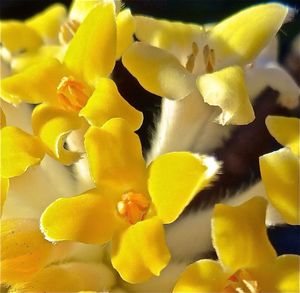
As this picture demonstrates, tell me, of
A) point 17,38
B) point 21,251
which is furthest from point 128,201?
point 17,38

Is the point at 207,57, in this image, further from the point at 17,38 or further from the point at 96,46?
the point at 17,38

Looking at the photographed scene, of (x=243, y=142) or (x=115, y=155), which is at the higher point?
(x=115, y=155)

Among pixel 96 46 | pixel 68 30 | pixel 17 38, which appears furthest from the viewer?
pixel 17 38

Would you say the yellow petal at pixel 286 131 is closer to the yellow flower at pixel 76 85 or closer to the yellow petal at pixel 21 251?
the yellow flower at pixel 76 85

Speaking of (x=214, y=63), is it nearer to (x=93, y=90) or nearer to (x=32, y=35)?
(x=93, y=90)

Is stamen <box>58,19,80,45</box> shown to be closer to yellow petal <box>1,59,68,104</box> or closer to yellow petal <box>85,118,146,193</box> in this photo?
yellow petal <box>1,59,68,104</box>

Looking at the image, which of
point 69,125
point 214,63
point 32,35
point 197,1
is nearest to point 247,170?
point 214,63
